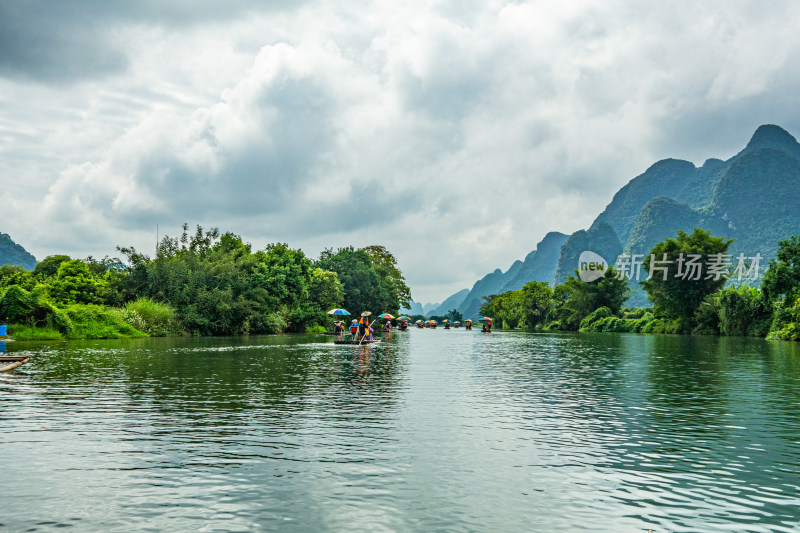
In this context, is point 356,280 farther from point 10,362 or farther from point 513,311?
point 10,362

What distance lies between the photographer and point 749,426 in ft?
53.0

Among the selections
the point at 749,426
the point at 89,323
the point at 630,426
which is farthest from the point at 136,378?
the point at 89,323

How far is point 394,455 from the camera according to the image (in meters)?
12.7

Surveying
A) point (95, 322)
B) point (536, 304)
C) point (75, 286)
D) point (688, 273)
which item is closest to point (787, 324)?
point (688, 273)

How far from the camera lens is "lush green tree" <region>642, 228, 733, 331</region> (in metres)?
90.6

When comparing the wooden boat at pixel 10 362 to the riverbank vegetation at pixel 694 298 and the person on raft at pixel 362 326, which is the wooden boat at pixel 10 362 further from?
the riverbank vegetation at pixel 694 298

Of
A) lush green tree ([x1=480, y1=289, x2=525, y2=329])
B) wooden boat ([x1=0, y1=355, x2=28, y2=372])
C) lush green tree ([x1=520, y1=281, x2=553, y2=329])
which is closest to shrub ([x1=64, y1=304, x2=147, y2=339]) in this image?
wooden boat ([x1=0, y1=355, x2=28, y2=372])

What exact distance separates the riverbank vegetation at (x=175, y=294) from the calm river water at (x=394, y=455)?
106 feet

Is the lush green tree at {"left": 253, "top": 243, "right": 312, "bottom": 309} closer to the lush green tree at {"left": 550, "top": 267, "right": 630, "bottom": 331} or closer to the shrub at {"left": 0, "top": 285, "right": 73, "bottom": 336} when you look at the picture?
the shrub at {"left": 0, "top": 285, "right": 73, "bottom": 336}

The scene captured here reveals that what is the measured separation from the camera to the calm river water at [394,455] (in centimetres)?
909

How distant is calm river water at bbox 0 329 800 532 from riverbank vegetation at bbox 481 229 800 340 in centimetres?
4985

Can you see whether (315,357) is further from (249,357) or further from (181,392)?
(181,392)

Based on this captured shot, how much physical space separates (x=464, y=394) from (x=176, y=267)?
59.7 metres

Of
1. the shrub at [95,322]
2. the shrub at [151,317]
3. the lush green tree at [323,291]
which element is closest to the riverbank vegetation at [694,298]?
the lush green tree at [323,291]
